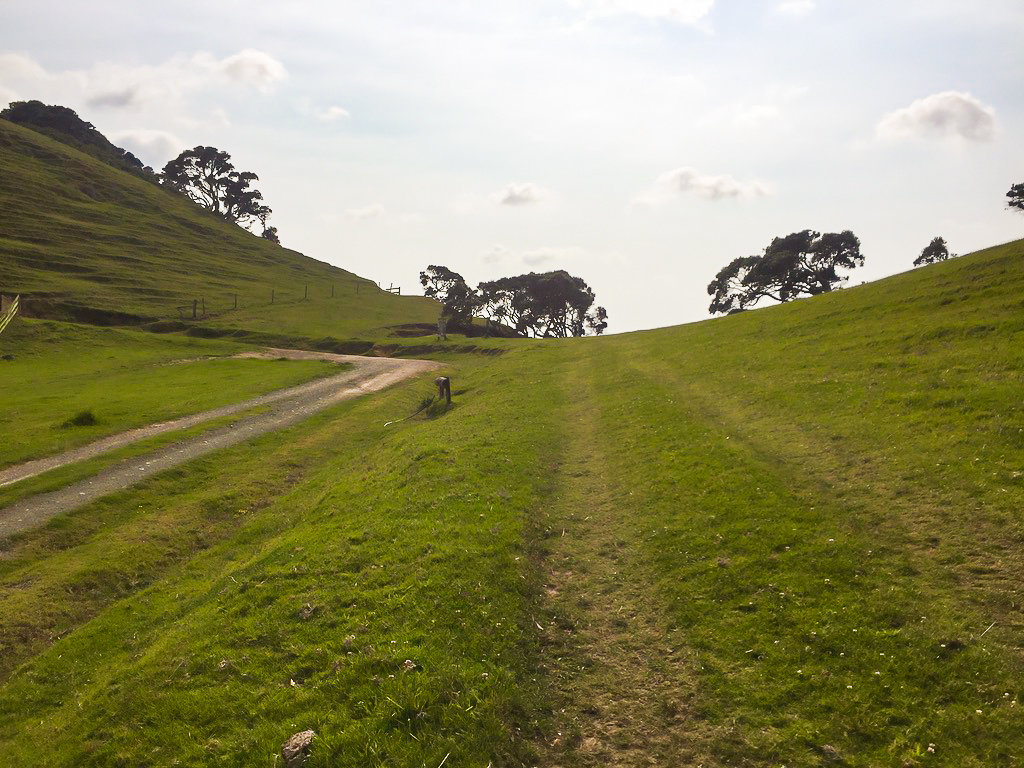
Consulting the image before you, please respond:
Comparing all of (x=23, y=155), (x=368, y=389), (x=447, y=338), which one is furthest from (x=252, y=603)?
(x=23, y=155)

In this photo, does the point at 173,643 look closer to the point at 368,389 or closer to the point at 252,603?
the point at 252,603

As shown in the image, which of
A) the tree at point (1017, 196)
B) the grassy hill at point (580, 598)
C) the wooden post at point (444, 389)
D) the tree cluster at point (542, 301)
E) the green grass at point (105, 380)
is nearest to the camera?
the grassy hill at point (580, 598)

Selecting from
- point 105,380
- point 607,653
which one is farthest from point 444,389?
point 607,653

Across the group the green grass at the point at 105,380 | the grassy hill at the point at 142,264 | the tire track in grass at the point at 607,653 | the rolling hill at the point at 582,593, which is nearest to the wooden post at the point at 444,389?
the rolling hill at the point at 582,593

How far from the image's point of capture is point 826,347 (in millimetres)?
34625

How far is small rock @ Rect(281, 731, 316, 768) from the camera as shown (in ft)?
28.8

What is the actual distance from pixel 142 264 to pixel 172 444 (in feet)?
317

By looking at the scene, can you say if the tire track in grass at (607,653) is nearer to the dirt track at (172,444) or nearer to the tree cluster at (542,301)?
the dirt track at (172,444)

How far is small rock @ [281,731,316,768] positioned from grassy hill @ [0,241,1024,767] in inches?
6.0

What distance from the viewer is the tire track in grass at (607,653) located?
9055 mm

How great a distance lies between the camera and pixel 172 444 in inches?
1230

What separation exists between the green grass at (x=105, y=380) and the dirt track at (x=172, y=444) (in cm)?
122

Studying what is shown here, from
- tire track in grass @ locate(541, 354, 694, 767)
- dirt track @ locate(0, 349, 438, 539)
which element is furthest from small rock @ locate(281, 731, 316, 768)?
dirt track @ locate(0, 349, 438, 539)

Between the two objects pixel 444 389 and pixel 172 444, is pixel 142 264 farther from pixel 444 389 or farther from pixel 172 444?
pixel 172 444
